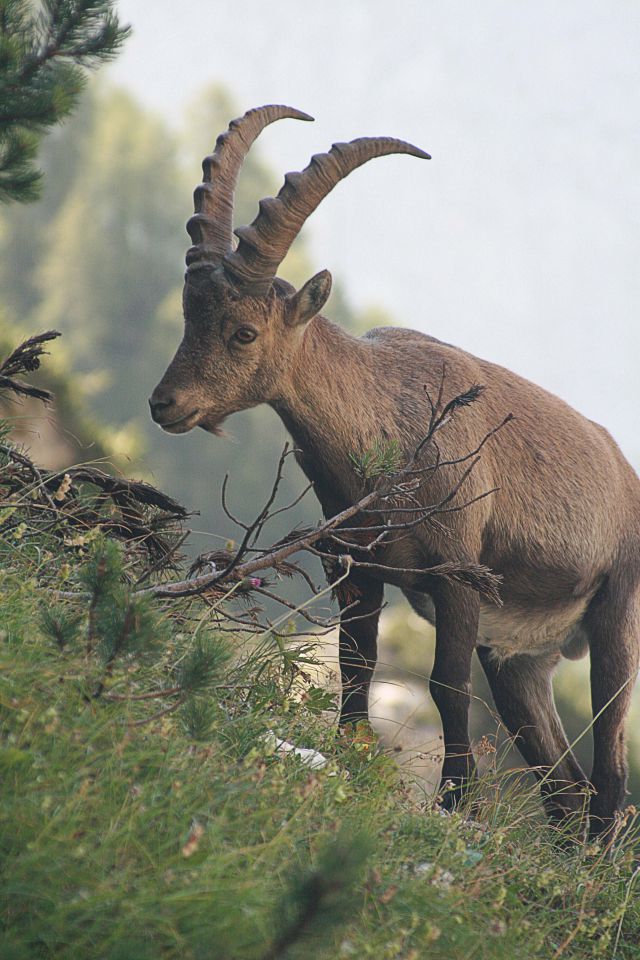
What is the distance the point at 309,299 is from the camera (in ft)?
15.8

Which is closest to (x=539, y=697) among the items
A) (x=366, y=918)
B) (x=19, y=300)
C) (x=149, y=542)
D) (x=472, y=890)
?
(x=149, y=542)

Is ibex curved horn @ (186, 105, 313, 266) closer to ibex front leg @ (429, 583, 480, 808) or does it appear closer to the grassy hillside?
the grassy hillside

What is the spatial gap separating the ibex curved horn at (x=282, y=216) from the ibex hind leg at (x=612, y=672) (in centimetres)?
259

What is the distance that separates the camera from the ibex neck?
4.87m

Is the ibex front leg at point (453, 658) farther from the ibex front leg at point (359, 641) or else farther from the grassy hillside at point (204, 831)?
the grassy hillside at point (204, 831)

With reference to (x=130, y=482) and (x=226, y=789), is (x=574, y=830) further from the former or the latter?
(x=226, y=789)

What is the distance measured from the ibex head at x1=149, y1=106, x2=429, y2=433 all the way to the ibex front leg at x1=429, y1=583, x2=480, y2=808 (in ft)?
4.08

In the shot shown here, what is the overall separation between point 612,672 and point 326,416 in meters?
2.21

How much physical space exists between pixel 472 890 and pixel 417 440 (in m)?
2.51

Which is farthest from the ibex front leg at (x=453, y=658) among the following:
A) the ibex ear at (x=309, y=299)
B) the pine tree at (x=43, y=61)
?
the pine tree at (x=43, y=61)

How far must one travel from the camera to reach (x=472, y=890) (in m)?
2.88

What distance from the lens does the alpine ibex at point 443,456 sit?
4730mm

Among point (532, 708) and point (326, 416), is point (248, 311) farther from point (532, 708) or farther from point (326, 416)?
point (532, 708)

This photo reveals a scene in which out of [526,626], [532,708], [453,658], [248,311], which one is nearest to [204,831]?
[453,658]
